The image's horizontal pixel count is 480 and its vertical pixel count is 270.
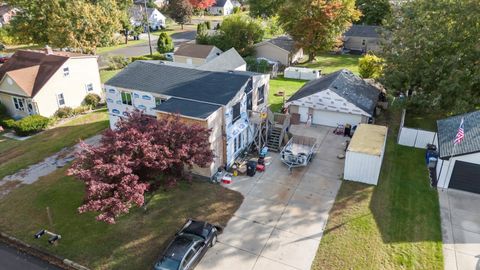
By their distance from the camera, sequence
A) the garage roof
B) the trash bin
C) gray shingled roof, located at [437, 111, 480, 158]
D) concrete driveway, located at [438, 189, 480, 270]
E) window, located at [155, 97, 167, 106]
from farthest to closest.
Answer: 1. window, located at [155, 97, 167, 106]
2. the trash bin
3. the garage roof
4. gray shingled roof, located at [437, 111, 480, 158]
5. concrete driveway, located at [438, 189, 480, 270]

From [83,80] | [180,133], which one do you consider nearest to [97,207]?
[180,133]

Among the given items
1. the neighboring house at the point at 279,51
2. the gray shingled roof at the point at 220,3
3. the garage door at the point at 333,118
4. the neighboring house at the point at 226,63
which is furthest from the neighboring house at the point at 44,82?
the gray shingled roof at the point at 220,3

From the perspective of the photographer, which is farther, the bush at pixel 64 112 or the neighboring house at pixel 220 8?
the neighboring house at pixel 220 8

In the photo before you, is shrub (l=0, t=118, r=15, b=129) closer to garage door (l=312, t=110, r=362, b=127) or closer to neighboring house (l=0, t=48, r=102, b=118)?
neighboring house (l=0, t=48, r=102, b=118)

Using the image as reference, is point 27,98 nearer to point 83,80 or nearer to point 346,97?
point 83,80

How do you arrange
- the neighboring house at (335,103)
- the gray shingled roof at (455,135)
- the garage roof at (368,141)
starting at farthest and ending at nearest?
the neighboring house at (335,103)
the garage roof at (368,141)
the gray shingled roof at (455,135)

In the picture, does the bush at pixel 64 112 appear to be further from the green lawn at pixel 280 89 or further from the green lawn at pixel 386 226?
the green lawn at pixel 386 226

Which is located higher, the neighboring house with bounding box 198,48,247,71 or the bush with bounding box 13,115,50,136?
the neighboring house with bounding box 198,48,247,71

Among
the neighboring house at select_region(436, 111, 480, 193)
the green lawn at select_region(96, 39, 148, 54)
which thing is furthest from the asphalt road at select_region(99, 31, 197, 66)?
the neighboring house at select_region(436, 111, 480, 193)

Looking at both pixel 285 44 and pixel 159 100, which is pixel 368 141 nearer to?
pixel 159 100
